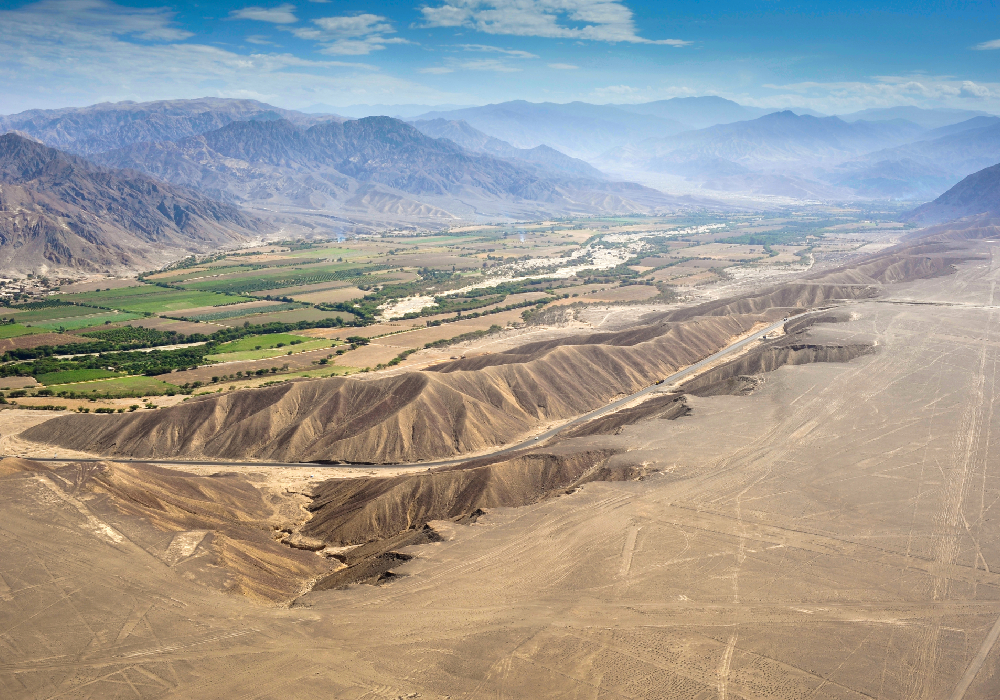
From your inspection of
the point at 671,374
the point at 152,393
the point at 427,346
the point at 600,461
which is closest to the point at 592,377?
the point at 671,374

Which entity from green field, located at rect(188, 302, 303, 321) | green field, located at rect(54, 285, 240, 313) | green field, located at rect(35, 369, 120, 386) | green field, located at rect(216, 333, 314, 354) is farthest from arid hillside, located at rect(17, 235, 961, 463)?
green field, located at rect(54, 285, 240, 313)

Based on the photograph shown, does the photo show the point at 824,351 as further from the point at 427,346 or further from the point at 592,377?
the point at 427,346

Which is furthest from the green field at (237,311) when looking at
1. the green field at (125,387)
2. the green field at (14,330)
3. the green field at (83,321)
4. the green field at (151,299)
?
the green field at (125,387)

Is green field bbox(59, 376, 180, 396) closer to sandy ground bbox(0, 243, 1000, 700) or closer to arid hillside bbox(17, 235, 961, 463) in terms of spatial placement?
arid hillside bbox(17, 235, 961, 463)

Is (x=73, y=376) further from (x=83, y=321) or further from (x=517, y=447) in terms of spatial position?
(x=517, y=447)

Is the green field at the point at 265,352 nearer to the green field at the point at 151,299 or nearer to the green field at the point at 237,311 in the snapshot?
the green field at the point at 237,311

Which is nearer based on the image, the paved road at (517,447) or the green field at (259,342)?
the paved road at (517,447)

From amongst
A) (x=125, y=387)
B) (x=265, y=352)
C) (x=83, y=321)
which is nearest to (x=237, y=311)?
(x=83, y=321)
